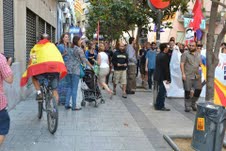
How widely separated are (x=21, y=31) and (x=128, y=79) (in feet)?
12.8

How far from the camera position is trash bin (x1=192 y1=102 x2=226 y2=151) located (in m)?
4.88

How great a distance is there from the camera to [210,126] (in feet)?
16.1

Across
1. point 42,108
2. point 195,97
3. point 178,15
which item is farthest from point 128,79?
point 178,15

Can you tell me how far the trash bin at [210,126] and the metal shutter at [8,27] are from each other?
17.4 feet

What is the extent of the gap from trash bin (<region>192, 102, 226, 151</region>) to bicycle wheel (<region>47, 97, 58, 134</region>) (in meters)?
2.57

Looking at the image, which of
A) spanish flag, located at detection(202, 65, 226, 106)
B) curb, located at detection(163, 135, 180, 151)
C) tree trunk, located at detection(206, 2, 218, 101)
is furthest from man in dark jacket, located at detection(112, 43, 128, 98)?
tree trunk, located at detection(206, 2, 218, 101)

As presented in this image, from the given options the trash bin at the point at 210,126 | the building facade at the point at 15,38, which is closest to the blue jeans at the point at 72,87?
the building facade at the point at 15,38

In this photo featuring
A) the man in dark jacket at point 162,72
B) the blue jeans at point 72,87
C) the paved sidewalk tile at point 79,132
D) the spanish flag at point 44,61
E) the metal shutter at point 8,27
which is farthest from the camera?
the man in dark jacket at point 162,72

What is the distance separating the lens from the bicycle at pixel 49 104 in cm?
645

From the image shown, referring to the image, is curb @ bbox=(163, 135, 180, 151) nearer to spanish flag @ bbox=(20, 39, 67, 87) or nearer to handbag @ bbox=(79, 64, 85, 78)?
spanish flag @ bbox=(20, 39, 67, 87)

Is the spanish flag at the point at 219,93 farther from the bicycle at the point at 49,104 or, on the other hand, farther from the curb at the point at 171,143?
the bicycle at the point at 49,104

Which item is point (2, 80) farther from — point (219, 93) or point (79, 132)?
point (219, 93)

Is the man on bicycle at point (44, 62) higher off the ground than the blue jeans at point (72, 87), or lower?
higher

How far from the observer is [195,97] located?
935 centimetres
